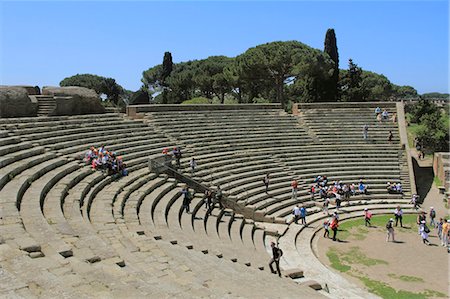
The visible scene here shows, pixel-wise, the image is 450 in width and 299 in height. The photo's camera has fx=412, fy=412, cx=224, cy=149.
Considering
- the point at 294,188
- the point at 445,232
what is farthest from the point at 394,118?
the point at 445,232

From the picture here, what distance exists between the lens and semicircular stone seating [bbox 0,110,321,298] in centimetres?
618

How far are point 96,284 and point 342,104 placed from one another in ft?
87.1

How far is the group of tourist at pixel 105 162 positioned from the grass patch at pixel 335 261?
8.20m

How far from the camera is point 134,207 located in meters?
12.8

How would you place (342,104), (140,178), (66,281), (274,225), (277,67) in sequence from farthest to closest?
(277,67), (342,104), (274,225), (140,178), (66,281)

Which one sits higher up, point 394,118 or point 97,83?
point 97,83

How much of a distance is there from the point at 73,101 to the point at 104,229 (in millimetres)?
12137

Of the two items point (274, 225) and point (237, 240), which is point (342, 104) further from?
point (237, 240)

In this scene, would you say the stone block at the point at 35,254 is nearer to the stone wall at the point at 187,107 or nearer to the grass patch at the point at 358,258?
the grass patch at the point at 358,258

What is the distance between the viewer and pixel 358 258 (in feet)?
47.6

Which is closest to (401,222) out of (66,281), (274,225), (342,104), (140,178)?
(274,225)

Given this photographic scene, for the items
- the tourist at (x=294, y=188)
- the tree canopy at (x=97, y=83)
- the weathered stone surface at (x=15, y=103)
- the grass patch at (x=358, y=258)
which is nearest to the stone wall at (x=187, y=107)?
the weathered stone surface at (x=15, y=103)

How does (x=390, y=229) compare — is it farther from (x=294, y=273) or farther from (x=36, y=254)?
(x=36, y=254)

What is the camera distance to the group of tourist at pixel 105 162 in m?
15.2
